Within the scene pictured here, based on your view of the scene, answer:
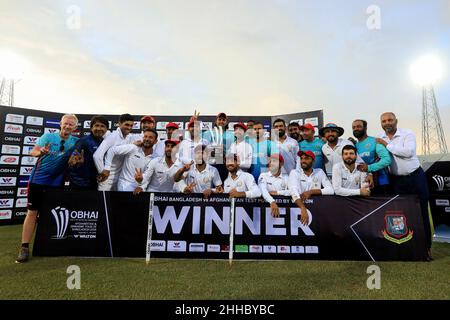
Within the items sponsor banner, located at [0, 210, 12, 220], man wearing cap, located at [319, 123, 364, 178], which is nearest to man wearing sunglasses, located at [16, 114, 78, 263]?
man wearing cap, located at [319, 123, 364, 178]

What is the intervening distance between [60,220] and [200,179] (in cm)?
278

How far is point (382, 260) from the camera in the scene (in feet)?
15.7

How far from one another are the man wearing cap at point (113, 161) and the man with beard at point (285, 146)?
11.8 ft

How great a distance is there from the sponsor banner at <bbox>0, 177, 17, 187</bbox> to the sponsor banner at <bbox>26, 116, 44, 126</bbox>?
2304 mm

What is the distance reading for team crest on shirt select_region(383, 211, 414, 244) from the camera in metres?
4.85

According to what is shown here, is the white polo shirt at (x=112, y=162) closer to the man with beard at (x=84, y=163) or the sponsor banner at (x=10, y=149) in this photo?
the man with beard at (x=84, y=163)

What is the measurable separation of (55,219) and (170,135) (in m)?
2.90

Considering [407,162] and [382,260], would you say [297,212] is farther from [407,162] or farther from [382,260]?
[407,162]

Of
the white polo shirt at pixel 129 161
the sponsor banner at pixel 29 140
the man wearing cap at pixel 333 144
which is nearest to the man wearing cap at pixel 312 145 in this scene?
the man wearing cap at pixel 333 144

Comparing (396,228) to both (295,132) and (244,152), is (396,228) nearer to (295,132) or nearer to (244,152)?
(295,132)

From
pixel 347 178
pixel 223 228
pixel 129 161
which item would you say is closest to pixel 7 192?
pixel 129 161

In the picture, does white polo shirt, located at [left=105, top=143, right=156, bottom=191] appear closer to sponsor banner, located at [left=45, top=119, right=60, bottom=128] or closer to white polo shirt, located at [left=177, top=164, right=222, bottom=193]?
white polo shirt, located at [left=177, top=164, right=222, bottom=193]
